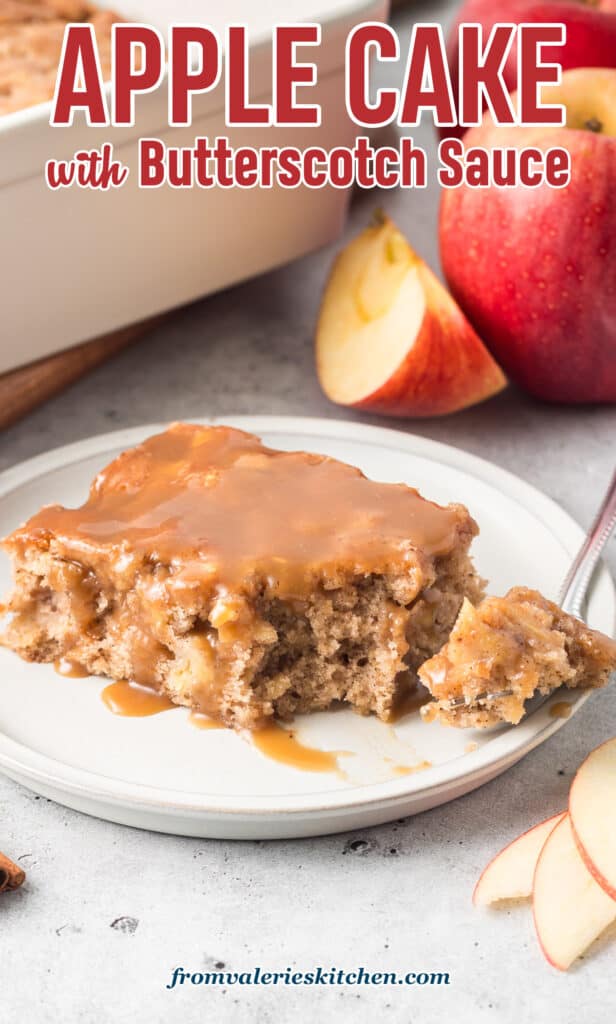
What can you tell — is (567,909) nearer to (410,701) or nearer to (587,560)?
(410,701)

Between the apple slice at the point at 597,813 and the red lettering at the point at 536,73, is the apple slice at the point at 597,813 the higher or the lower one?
the lower one

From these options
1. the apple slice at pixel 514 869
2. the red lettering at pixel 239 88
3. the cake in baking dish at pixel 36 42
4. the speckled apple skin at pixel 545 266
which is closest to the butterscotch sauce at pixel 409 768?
the apple slice at pixel 514 869

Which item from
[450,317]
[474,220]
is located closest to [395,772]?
[450,317]

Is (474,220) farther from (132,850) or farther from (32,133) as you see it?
(132,850)

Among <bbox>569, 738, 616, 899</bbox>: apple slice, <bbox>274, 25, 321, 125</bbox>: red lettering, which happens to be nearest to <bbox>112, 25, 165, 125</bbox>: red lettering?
<bbox>274, 25, 321, 125</bbox>: red lettering

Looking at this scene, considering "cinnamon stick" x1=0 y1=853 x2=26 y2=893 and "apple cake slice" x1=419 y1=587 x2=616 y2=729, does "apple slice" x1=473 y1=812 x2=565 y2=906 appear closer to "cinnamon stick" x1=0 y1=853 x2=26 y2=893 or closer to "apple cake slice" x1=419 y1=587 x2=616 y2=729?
"apple cake slice" x1=419 y1=587 x2=616 y2=729

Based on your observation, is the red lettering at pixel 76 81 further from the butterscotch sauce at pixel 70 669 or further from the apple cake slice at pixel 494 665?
the apple cake slice at pixel 494 665

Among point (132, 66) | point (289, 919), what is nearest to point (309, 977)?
point (289, 919)
